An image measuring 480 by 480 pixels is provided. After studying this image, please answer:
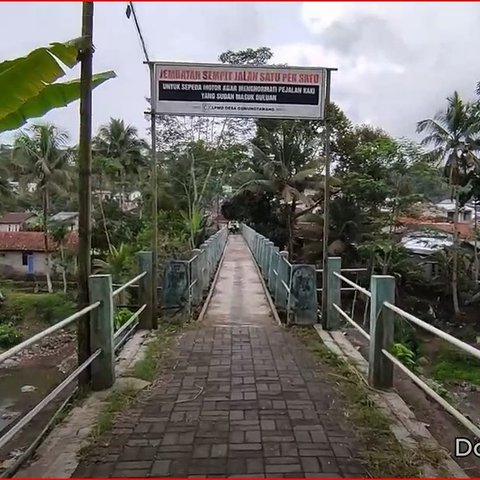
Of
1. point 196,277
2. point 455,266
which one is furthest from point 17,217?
point 196,277

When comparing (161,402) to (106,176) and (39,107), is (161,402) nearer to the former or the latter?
(39,107)

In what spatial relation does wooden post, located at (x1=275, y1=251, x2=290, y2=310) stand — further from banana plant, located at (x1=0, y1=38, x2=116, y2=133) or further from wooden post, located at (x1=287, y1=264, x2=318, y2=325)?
banana plant, located at (x1=0, y1=38, x2=116, y2=133)

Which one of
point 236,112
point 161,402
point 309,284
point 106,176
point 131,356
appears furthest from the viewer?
point 106,176

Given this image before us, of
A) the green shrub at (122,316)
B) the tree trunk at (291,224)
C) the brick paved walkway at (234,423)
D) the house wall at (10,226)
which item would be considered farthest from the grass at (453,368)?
the house wall at (10,226)

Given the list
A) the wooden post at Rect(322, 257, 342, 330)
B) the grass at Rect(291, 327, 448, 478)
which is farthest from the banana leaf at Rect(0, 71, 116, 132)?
the wooden post at Rect(322, 257, 342, 330)

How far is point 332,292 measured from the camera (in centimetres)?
722

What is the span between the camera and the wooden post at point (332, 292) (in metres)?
7.18

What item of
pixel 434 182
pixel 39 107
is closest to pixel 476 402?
pixel 434 182

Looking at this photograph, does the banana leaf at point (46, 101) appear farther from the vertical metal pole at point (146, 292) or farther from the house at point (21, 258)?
the house at point (21, 258)

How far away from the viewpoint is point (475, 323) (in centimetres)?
2616

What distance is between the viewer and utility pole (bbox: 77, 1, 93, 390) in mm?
4473

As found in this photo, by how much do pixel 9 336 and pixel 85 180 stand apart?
72.1ft

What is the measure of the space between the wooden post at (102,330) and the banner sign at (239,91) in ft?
9.65

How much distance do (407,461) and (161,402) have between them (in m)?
1.97
